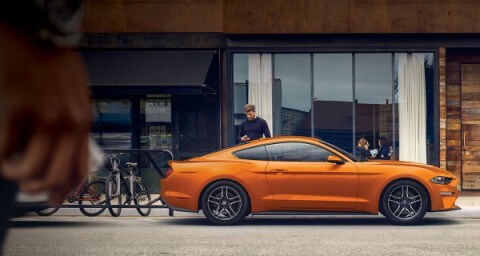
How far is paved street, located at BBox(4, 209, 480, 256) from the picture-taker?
8352 mm

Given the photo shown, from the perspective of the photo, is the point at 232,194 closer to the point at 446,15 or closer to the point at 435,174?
the point at 435,174

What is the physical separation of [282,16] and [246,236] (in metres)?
8.27

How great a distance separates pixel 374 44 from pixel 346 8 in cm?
102

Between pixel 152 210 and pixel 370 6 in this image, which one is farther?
pixel 370 6

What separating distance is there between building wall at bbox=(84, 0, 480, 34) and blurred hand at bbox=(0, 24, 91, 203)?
15802 millimetres

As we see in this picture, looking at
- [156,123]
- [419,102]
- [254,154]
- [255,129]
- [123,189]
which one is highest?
[419,102]

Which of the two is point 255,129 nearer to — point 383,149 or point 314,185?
point 314,185

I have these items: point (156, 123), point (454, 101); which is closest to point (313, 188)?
point (156, 123)

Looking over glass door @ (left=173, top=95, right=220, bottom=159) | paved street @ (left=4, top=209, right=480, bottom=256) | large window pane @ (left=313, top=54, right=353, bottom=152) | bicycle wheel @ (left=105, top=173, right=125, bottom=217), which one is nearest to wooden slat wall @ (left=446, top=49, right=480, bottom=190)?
large window pane @ (left=313, top=54, right=353, bottom=152)

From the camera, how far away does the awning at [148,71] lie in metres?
15.9

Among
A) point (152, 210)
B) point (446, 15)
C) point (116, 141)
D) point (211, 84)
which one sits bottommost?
point (152, 210)

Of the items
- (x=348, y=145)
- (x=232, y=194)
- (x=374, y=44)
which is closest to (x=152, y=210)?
(x=232, y=194)

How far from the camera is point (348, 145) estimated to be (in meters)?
17.2

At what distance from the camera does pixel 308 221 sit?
11.9m
